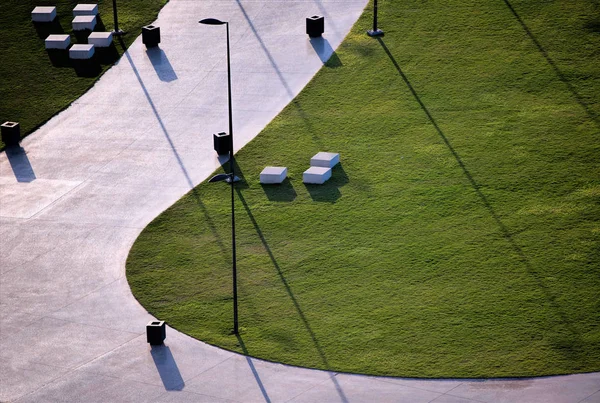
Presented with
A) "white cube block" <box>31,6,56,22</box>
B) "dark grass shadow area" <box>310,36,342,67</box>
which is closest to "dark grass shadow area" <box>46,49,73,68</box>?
"white cube block" <box>31,6,56,22</box>

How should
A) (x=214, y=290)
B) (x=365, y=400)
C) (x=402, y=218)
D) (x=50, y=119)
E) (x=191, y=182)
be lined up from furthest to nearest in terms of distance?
(x=50, y=119) → (x=191, y=182) → (x=402, y=218) → (x=214, y=290) → (x=365, y=400)

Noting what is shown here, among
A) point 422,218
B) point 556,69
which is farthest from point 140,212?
point 556,69

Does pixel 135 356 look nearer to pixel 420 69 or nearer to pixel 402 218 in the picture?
pixel 402 218

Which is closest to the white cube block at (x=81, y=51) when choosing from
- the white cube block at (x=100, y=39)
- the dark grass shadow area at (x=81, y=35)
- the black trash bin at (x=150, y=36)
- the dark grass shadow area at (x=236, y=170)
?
the white cube block at (x=100, y=39)

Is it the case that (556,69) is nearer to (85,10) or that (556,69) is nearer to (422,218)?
(422,218)

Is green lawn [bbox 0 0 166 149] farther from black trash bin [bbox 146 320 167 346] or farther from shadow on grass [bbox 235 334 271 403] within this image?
shadow on grass [bbox 235 334 271 403]

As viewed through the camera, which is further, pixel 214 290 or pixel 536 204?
pixel 536 204

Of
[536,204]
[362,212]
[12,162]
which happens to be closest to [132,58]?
[12,162]
